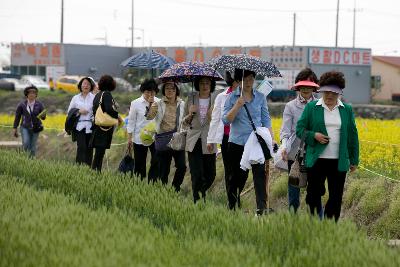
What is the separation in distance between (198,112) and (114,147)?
933cm

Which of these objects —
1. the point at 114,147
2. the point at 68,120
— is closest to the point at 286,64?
the point at 114,147

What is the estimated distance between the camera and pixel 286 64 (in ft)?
167

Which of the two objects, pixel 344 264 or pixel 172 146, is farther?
pixel 172 146

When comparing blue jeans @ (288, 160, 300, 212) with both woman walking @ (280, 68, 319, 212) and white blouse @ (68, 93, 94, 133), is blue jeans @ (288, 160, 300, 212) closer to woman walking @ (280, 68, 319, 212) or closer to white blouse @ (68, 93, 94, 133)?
woman walking @ (280, 68, 319, 212)

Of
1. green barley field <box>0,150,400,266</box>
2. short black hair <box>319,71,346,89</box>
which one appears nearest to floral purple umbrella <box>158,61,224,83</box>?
short black hair <box>319,71,346,89</box>

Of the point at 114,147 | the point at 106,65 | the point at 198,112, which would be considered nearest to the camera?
the point at 198,112

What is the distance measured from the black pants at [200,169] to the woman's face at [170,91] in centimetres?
101

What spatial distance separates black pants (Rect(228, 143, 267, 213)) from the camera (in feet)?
32.8

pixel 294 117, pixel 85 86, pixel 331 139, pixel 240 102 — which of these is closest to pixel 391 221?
pixel 294 117

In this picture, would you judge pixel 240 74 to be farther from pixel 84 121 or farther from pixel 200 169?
pixel 84 121

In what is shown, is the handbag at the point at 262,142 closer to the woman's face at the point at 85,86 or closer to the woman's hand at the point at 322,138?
the woman's hand at the point at 322,138

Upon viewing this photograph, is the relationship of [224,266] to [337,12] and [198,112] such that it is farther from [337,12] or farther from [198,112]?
[337,12]

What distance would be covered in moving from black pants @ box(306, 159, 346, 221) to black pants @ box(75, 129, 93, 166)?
5.61 m

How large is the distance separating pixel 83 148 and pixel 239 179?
4274 mm
